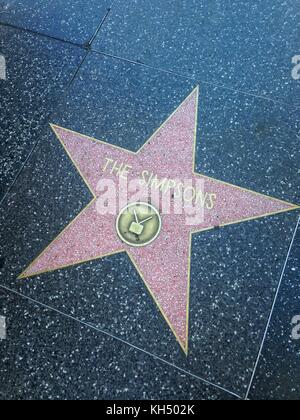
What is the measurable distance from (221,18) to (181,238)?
1567 millimetres

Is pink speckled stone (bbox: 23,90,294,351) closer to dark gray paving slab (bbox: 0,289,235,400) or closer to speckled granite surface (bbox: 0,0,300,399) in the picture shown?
speckled granite surface (bbox: 0,0,300,399)

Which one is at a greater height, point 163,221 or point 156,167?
point 156,167

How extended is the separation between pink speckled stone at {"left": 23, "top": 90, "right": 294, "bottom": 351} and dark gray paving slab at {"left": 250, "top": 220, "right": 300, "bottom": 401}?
0.35 meters

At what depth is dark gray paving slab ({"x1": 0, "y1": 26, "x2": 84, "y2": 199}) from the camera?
8.29ft

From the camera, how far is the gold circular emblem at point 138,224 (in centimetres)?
219

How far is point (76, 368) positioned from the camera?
6.45 ft

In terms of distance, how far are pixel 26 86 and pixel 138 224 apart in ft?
4.02

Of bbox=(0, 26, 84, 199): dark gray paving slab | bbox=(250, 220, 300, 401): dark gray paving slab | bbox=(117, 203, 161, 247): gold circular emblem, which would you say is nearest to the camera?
bbox=(250, 220, 300, 401): dark gray paving slab
